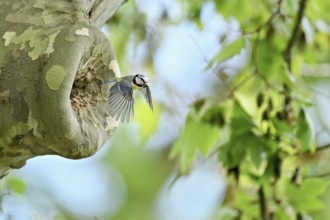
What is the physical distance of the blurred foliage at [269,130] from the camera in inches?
52.3

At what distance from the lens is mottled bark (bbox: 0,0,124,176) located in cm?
85

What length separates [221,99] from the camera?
4.57ft

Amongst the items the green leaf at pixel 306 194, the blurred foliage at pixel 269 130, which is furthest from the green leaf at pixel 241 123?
the green leaf at pixel 306 194

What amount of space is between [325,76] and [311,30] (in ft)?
0.57

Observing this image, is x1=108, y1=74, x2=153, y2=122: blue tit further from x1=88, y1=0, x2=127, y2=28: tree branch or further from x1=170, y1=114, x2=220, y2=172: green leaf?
x1=170, y1=114, x2=220, y2=172: green leaf

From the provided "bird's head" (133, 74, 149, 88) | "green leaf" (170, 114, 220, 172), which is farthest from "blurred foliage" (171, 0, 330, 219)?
"bird's head" (133, 74, 149, 88)

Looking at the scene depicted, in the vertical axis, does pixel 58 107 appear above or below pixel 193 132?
above

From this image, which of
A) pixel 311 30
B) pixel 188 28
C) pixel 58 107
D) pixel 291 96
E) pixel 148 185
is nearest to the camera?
pixel 58 107

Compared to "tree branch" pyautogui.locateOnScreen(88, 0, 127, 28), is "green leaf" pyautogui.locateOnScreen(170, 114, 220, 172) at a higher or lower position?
lower

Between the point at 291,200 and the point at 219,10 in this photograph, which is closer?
the point at 291,200

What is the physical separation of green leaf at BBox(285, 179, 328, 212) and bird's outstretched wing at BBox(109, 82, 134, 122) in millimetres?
520

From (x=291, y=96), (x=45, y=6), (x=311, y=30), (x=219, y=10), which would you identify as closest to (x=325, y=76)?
(x=311, y=30)

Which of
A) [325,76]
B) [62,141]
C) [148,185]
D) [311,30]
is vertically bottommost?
[148,185]

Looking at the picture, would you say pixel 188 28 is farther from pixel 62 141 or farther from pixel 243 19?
pixel 62 141
